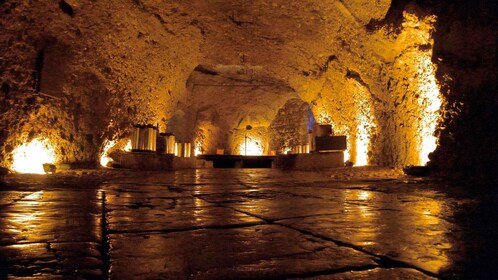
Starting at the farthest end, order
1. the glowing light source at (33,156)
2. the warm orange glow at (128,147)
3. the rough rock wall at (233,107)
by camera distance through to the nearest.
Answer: the rough rock wall at (233,107)
the warm orange glow at (128,147)
the glowing light source at (33,156)

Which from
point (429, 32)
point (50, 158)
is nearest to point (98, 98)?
point (50, 158)

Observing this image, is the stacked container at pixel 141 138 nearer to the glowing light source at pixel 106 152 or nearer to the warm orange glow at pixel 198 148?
the glowing light source at pixel 106 152

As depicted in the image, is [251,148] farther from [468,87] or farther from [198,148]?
[468,87]

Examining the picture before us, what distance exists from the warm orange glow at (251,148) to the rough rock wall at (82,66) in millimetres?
8477

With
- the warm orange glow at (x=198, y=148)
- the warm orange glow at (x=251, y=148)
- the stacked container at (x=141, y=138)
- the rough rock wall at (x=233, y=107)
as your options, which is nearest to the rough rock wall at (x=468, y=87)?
the stacked container at (x=141, y=138)

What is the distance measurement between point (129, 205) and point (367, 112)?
705cm

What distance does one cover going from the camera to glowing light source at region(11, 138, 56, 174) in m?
6.23

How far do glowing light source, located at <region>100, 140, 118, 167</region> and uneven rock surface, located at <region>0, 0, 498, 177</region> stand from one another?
164 mm

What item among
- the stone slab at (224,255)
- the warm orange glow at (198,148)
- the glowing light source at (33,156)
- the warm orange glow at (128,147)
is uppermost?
the warm orange glow at (198,148)

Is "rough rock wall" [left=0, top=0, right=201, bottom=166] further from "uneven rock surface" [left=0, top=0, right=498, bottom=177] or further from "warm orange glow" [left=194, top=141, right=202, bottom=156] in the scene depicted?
"warm orange glow" [left=194, top=141, right=202, bottom=156]

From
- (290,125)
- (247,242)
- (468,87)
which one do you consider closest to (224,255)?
(247,242)

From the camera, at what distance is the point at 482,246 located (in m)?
1.33

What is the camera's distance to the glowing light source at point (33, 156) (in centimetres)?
623

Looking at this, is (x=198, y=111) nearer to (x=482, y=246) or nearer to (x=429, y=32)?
(x=429, y=32)
